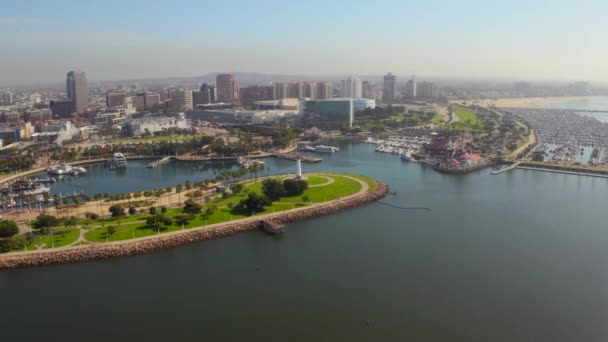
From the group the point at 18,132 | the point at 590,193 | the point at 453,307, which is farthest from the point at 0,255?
the point at 18,132

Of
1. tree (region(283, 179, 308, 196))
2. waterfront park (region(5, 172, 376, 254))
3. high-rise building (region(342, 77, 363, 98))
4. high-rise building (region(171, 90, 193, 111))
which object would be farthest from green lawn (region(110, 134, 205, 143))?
high-rise building (region(342, 77, 363, 98))

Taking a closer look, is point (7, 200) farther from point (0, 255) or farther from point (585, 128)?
point (585, 128)

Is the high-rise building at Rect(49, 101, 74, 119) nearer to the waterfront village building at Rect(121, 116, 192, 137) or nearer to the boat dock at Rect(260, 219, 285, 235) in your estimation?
the waterfront village building at Rect(121, 116, 192, 137)

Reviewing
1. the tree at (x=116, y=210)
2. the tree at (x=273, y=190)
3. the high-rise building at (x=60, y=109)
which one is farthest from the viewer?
the high-rise building at (x=60, y=109)

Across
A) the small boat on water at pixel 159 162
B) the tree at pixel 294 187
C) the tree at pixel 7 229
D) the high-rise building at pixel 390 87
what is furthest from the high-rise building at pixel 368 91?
the tree at pixel 7 229

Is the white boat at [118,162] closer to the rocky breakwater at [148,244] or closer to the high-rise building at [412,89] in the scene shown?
the rocky breakwater at [148,244]

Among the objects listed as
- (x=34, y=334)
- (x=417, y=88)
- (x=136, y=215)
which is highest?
(x=417, y=88)
